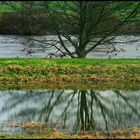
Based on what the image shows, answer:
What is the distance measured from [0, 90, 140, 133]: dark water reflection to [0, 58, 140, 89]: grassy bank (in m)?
0.91

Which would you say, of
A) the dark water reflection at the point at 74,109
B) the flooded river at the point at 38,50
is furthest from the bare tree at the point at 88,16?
the dark water reflection at the point at 74,109

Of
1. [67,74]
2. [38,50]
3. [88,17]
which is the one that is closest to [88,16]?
[88,17]

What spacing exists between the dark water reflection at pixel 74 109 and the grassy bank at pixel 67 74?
0.91 metres

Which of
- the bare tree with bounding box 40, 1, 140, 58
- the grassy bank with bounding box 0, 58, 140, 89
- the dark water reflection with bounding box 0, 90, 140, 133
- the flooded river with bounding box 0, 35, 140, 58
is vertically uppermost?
the bare tree with bounding box 40, 1, 140, 58

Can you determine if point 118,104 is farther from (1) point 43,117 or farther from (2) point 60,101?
(1) point 43,117

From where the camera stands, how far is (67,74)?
752 inches

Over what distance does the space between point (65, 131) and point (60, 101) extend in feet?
13.5

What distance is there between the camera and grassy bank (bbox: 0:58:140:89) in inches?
726

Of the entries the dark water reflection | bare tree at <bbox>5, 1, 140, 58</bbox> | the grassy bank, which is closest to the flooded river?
bare tree at <bbox>5, 1, 140, 58</bbox>

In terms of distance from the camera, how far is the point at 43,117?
46.1ft

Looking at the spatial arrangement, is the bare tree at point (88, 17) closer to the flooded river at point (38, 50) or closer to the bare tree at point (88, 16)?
the bare tree at point (88, 16)

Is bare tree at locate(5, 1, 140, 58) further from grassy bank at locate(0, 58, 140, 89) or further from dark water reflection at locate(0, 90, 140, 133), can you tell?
dark water reflection at locate(0, 90, 140, 133)

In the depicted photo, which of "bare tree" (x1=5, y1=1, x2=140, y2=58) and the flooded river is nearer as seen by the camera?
"bare tree" (x1=5, y1=1, x2=140, y2=58)

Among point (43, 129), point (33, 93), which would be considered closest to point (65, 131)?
point (43, 129)
